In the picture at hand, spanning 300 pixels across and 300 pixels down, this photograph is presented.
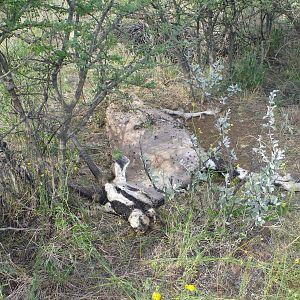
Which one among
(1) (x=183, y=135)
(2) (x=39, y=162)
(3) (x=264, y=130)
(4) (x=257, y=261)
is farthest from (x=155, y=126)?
(4) (x=257, y=261)

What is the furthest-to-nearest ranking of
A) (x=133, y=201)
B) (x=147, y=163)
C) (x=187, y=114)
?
(x=187, y=114) < (x=147, y=163) < (x=133, y=201)

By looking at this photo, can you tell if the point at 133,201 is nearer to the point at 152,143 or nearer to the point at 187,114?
the point at 152,143

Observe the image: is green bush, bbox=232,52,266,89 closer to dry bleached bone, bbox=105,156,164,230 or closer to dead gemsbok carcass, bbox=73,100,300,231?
dead gemsbok carcass, bbox=73,100,300,231

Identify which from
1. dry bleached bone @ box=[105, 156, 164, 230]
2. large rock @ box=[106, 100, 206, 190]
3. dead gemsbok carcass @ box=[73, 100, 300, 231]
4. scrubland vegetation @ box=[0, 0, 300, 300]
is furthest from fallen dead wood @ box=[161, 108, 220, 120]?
dry bleached bone @ box=[105, 156, 164, 230]

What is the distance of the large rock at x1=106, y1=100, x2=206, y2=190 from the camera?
3.51 m

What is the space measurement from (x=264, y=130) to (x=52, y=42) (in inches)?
89.0

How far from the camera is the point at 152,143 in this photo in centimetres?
390

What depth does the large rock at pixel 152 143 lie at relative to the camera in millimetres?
3508

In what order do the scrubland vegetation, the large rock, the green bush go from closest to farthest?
the scrubland vegetation → the large rock → the green bush

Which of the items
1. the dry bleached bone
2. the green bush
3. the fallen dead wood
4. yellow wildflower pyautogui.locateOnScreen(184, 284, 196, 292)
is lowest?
yellow wildflower pyautogui.locateOnScreen(184, 284, 196, 292)

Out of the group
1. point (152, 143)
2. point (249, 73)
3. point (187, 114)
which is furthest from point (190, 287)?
point (249, 73)

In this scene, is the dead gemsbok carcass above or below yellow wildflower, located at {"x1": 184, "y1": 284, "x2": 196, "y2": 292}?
above

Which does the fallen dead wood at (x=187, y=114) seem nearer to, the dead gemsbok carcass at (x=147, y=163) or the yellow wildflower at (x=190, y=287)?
the dead gemsbok carcass at (x=147, y=163)

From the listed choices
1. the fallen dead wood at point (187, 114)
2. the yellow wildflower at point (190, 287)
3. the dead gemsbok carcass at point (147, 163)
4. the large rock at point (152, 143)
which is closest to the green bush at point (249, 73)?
the fallen dead wood at point (187, 114)
